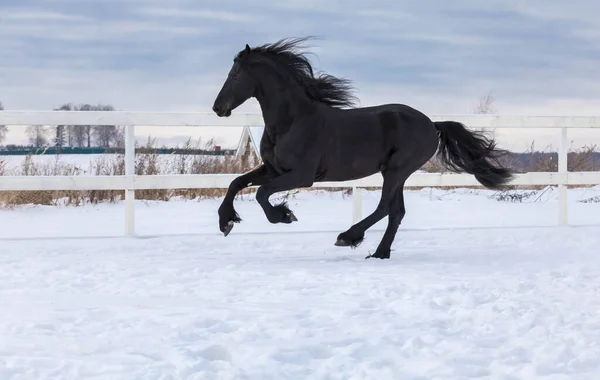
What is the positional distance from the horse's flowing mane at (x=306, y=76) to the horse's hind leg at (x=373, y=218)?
731 millimetres

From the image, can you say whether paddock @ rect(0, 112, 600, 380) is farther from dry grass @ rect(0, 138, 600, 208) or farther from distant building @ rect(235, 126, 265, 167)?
distant building @ rect(235, 126, 265, 167)

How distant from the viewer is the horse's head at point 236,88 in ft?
21.8

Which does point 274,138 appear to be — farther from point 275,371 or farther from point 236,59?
point 275,371

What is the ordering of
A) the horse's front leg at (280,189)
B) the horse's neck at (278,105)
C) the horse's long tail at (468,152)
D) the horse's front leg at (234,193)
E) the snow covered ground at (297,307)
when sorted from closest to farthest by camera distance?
the snow covered ground at (297,307) → the horse's front leg at (280,189) → the horse's front leg at (234,193) → the horse's neck at (278,105) → the horse's long tail at (468,152)

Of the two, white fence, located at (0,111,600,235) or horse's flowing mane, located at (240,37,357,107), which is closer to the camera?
horse's flowing mane, located at (240,37,357,107)

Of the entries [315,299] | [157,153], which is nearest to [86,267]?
[315,299]

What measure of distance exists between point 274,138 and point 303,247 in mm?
1590

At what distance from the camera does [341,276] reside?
584cm

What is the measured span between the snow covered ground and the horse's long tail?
719 millimetres

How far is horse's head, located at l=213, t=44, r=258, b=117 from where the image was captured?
261 inches

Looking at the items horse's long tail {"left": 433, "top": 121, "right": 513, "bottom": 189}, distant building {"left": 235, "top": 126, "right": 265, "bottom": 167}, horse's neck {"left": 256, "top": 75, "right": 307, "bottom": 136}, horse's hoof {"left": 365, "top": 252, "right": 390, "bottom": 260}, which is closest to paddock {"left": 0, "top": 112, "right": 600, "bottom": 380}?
horse's hoof {"left": 365, "top": 252, "right": 390, "bottom": 260}

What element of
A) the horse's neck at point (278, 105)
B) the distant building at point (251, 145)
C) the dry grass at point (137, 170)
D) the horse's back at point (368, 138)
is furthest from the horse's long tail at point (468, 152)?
the distant building at point (251, 145)

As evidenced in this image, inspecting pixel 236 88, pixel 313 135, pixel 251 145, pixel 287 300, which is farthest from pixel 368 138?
pixel 251 145

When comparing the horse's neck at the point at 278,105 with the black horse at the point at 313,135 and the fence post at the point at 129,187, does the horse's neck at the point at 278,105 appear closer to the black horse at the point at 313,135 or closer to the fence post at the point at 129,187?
the black horse at the point at 313,135
